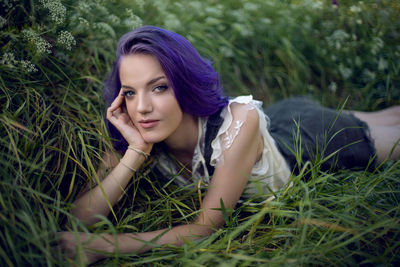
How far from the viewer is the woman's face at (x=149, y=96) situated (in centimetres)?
171

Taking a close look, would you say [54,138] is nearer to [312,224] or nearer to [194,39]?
[312,224]

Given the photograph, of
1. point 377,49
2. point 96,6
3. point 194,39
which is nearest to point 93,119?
point 96,6

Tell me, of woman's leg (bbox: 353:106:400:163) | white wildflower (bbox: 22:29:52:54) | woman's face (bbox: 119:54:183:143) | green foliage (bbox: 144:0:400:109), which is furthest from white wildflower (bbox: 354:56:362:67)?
white wildflower (bbox: 22:29:52:54)

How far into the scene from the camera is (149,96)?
173 centimetres

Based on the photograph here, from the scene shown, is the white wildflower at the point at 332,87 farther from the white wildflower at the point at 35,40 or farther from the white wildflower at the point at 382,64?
the white wildflower at the point at 35,40

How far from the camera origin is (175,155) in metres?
2.22

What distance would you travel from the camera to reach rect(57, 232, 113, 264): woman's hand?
1.41 metres

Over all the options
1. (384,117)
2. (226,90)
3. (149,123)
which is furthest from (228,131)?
(384,117)

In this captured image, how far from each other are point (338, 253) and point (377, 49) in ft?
8.41

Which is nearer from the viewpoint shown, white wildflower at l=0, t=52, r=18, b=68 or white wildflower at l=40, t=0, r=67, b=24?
white wildflower at l=0, t=52, r=18, b=68

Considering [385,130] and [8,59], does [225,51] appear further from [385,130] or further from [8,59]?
[8,59]

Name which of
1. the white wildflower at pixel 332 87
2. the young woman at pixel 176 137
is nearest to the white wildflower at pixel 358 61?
the white wildflower at pixel 332 87

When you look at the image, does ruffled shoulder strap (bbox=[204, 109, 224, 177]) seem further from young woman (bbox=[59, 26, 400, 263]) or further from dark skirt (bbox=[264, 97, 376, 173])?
dark skirt (bbox=[264, 97, 376, 173])

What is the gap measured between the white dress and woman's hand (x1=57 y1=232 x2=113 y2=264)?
629 mm
